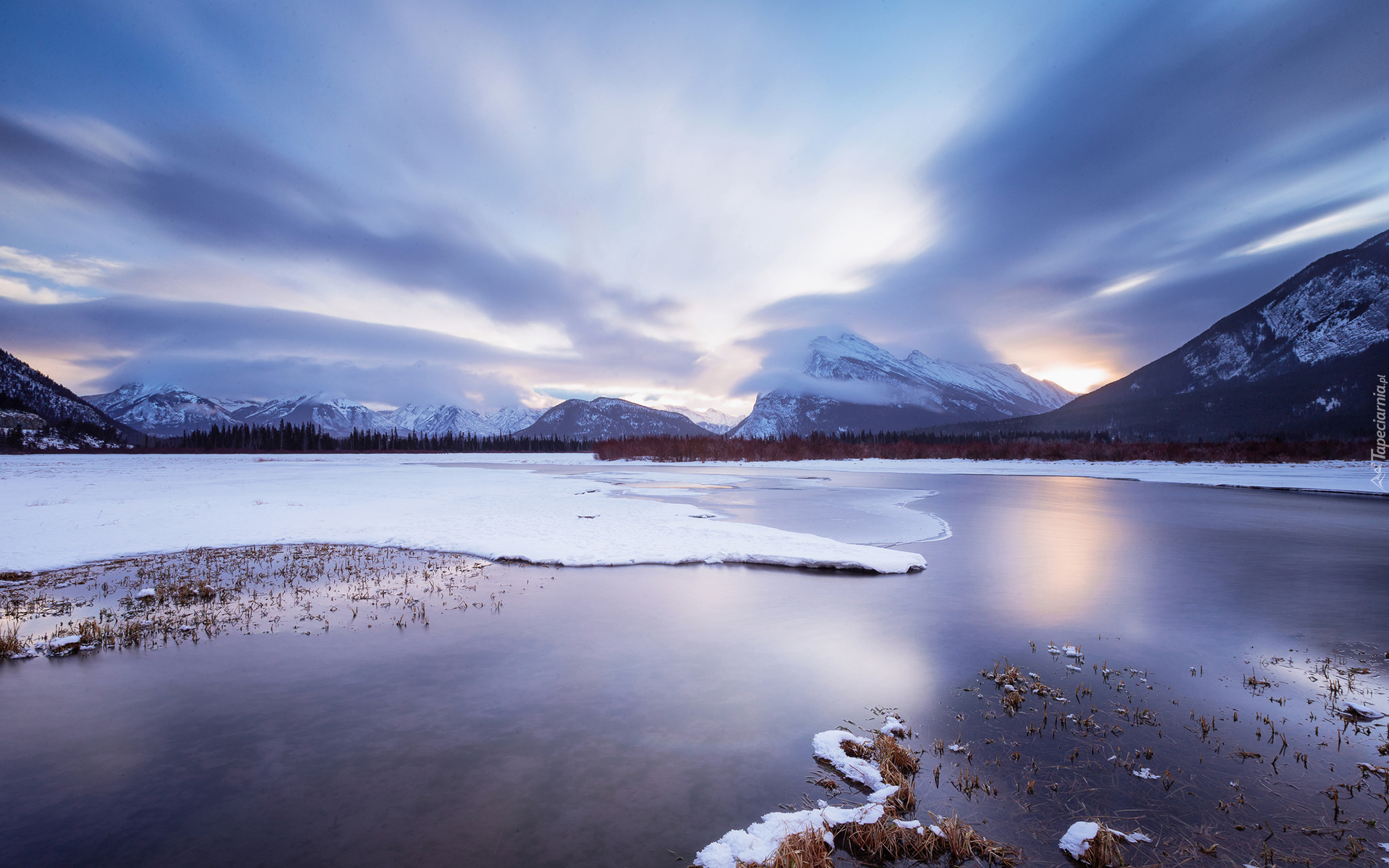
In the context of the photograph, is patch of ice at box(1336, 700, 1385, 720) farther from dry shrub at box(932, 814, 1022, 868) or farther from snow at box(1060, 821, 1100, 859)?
dry shrub at box(932, 814, 1022, 868)

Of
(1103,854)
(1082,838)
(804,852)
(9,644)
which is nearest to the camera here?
(1103,854)

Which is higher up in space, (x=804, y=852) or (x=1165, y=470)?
(x=1165, y=470)

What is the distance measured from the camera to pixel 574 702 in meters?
9.05

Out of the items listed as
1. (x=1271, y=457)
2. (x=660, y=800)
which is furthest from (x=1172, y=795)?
(x=1271, y=457)

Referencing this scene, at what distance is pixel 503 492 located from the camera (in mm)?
41312

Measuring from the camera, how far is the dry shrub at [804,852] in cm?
532

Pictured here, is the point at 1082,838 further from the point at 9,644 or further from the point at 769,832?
A: the point at 9,644

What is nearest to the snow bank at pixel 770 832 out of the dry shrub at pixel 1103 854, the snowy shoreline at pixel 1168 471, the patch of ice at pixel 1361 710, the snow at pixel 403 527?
the dry shrub at pixel 1103 854

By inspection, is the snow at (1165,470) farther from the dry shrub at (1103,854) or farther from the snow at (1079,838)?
the dry shrub at (1103,854)

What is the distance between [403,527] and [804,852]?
2436cm

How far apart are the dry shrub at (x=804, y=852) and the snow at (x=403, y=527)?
13411 millimetres

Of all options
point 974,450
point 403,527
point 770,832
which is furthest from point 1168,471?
point 770,832

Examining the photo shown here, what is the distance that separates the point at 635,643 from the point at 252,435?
228505 millimetres

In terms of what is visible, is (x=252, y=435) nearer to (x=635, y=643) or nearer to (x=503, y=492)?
(x=503, y=492)
